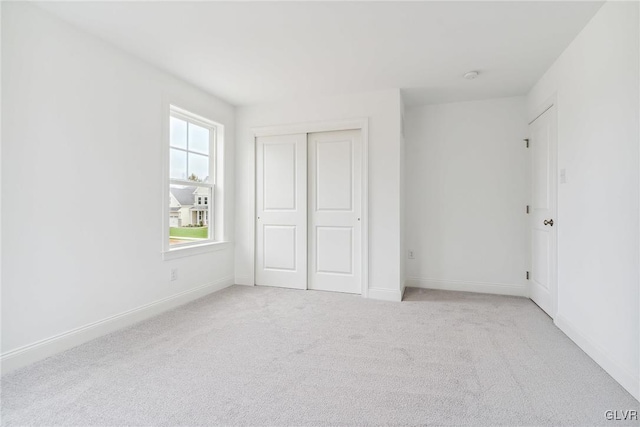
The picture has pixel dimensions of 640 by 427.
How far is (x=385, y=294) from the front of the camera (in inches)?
141

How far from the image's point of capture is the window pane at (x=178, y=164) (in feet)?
11.0

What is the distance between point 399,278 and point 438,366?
4.91 ft

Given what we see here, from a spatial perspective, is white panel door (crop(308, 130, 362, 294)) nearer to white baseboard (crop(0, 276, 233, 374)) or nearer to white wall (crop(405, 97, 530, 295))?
white wall (crop(405, 97, 530, 295))

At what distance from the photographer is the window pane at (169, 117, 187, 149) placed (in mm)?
3379

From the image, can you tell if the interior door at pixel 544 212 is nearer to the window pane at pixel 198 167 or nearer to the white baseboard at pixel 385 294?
the white baseboard at pixel 385 294

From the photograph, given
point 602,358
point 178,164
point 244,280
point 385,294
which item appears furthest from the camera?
point 244,280

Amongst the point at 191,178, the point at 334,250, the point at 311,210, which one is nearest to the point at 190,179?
the point at 191,178

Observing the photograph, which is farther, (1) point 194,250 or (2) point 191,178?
(2) point 191,178

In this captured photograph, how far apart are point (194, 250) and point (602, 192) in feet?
11.9

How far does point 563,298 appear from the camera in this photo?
267 cm

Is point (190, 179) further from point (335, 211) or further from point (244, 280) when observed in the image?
point (335, 211)

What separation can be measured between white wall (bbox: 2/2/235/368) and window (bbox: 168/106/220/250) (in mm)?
352

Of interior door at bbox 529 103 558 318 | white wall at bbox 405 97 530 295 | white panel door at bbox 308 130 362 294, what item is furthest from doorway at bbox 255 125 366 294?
interior door at bbox 529 103 558 318

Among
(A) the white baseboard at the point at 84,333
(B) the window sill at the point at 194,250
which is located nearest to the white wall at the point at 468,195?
(B) the window sill at the point at 194,250
